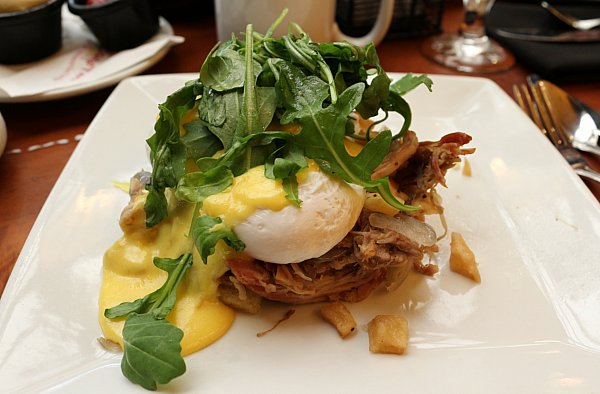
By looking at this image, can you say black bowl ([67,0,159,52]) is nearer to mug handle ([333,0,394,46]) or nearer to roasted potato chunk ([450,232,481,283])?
mug handle ([333,0,394,46])

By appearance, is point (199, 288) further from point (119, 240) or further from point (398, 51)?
point (398, 51)

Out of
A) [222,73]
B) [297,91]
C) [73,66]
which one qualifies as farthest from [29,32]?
[297,91]

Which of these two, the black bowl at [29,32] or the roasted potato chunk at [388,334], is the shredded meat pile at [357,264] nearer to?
the roasted potato chunk at [388,334]

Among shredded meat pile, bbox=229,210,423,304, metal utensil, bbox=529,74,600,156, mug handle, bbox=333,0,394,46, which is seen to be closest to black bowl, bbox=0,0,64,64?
mug handle, bbox=333,0,394,46

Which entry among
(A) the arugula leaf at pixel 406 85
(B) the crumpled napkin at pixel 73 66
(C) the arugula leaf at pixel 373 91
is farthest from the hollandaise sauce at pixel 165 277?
(B) the crumpled napkin at pixel 73 66

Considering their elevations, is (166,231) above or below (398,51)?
above

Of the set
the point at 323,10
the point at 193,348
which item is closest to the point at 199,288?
the point at 193,348
